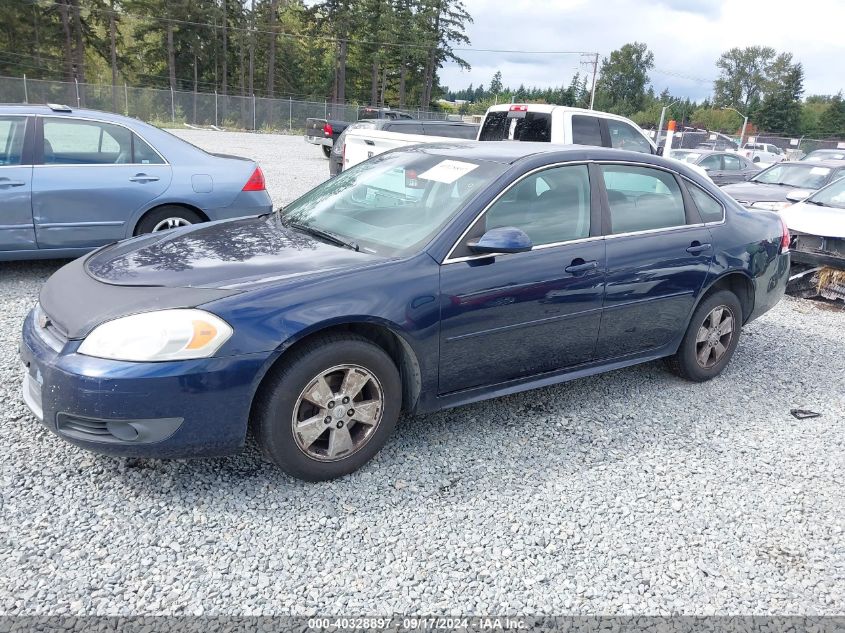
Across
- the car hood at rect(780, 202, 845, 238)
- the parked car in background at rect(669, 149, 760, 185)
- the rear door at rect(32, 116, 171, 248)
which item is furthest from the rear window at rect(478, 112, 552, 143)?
the parked car in background at rect(669, 149, 760, 185)

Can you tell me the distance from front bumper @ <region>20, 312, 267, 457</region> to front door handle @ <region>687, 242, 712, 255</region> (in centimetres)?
293

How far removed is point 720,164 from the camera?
15.2 metres

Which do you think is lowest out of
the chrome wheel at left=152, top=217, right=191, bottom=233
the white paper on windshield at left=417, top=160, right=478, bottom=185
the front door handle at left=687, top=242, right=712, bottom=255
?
the chrome wheel at left=152, top=217, right=191, bottom=233

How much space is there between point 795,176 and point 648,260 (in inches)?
371

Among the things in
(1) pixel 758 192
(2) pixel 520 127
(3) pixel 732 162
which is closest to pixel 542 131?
(2) pixel 520 127

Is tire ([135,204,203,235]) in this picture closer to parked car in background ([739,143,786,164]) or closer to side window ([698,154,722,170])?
side window ([698,154,722,170])

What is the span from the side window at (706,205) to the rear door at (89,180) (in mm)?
4550

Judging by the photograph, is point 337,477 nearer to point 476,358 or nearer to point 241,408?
point 241,408

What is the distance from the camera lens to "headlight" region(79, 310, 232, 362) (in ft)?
8.63

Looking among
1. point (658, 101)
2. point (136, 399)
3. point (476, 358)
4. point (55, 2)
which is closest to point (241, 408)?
point (136, 399)

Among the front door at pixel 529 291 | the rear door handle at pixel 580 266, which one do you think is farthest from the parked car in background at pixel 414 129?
the rear door handle at pixel 580 266

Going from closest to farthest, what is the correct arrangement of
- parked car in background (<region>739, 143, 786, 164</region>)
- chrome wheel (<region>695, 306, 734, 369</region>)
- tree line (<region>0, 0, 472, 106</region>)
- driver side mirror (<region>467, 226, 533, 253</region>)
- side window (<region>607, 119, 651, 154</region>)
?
driver side mirror (<region>467, 226, 533, 253</region>) < chrome wheel (<region>695, 306, 734, 369</region>) < side window (<region>607, 119, 651, 154</region>) < parked car in background (<region>739, 143, 786, 164</region>) < tree line (<region>0, 0, 472, 106</region>)

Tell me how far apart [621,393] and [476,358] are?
1.50 meters

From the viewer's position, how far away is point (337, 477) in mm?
3105
